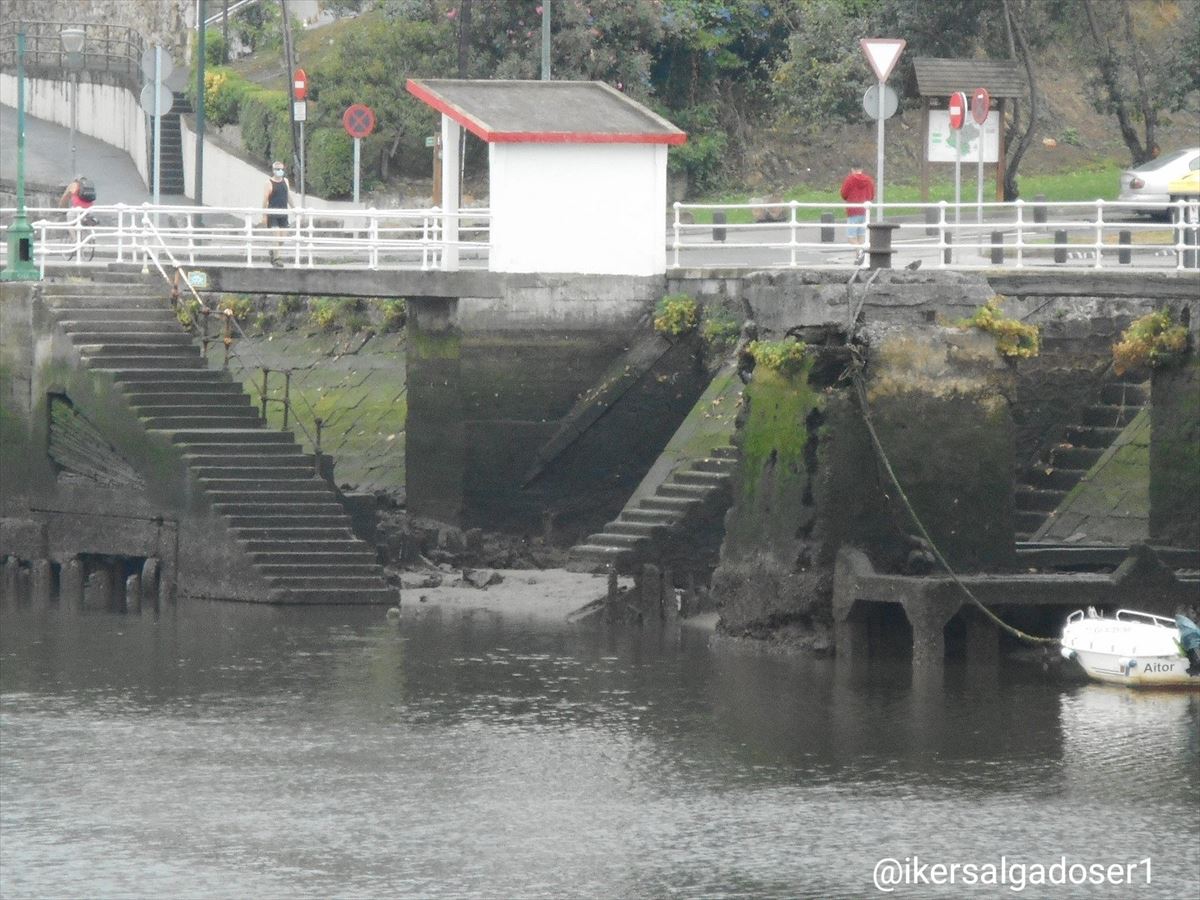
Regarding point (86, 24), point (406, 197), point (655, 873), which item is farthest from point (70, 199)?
point (86, 24)

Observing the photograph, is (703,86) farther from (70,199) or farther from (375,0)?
(70,199)

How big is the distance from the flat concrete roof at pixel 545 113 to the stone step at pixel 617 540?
5175 millimetres

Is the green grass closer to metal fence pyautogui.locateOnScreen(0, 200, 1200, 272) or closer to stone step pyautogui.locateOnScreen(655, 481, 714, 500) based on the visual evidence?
metal fence pyautogui.locateOnScreen(0, 200, 1200, 272)

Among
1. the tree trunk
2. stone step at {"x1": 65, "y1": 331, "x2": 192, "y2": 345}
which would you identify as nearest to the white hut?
stone step at {"x1": 65, "y1": 331, "x2": 192, "y2": 345}

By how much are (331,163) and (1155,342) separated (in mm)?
27675

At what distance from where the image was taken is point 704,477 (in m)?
33.4

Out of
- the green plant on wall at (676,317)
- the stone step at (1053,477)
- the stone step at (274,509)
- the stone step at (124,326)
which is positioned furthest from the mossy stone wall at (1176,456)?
the stone step at (124,326)

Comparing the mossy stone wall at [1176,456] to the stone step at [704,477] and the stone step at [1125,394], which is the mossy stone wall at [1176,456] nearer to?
the stone step at [1125,394]

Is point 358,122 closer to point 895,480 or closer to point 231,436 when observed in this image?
point 231,436

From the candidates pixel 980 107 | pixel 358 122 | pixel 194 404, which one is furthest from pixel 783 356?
pixel 358 122

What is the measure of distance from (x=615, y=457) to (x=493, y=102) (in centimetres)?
493

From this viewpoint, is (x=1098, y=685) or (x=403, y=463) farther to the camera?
(x=403, y=463)

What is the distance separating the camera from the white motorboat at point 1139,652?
92.1 feet

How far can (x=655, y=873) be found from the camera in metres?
21.0
